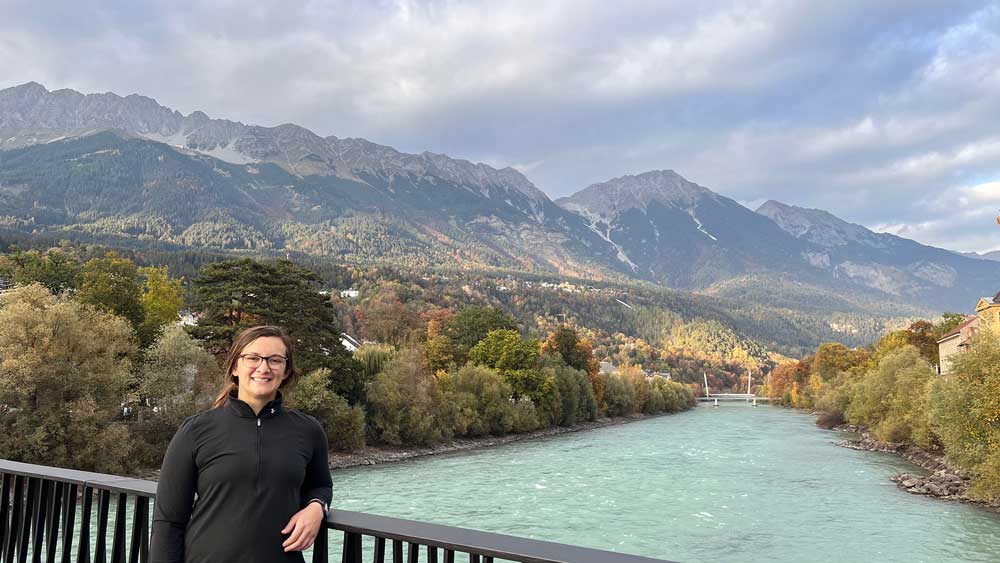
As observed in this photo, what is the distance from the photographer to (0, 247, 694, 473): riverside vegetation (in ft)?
93.6

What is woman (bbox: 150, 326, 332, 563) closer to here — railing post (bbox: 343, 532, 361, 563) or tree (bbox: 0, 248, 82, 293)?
railing post (bbox: 343, 532, 361, 563)

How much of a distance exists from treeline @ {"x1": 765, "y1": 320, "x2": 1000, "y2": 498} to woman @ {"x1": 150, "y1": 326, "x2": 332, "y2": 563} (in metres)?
33.0

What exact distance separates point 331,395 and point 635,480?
19155 mm

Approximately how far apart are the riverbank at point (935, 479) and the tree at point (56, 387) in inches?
1442

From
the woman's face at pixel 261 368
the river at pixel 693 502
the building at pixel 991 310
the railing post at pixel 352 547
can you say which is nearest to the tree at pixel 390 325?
the river at pixel 693 502

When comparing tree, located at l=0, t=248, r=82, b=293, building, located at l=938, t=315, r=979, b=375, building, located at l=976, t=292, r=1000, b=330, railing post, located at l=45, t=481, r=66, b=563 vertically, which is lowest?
railing post, located at l=45, t=481, r=66, b=563

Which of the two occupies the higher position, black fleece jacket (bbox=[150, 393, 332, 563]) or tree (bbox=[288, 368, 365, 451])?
black fleece jacket (bbox=[150, 393, 332, 563])

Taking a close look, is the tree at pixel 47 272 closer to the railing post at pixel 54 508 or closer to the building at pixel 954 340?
the railing post at pixel 54 508

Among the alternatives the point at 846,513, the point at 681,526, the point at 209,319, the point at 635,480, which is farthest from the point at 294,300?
the point at 846,513

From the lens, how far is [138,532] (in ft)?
14.8

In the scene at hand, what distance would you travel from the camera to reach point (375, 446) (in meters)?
48.4

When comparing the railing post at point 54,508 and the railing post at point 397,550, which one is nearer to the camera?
the railing post at point 397,550

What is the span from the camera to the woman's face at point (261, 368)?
11.3ft

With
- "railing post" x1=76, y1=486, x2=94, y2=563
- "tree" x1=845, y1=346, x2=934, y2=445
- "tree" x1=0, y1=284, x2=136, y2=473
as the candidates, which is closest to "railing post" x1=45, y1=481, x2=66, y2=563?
"railing post" x1=76, y1=486, x2=94, y2=563
